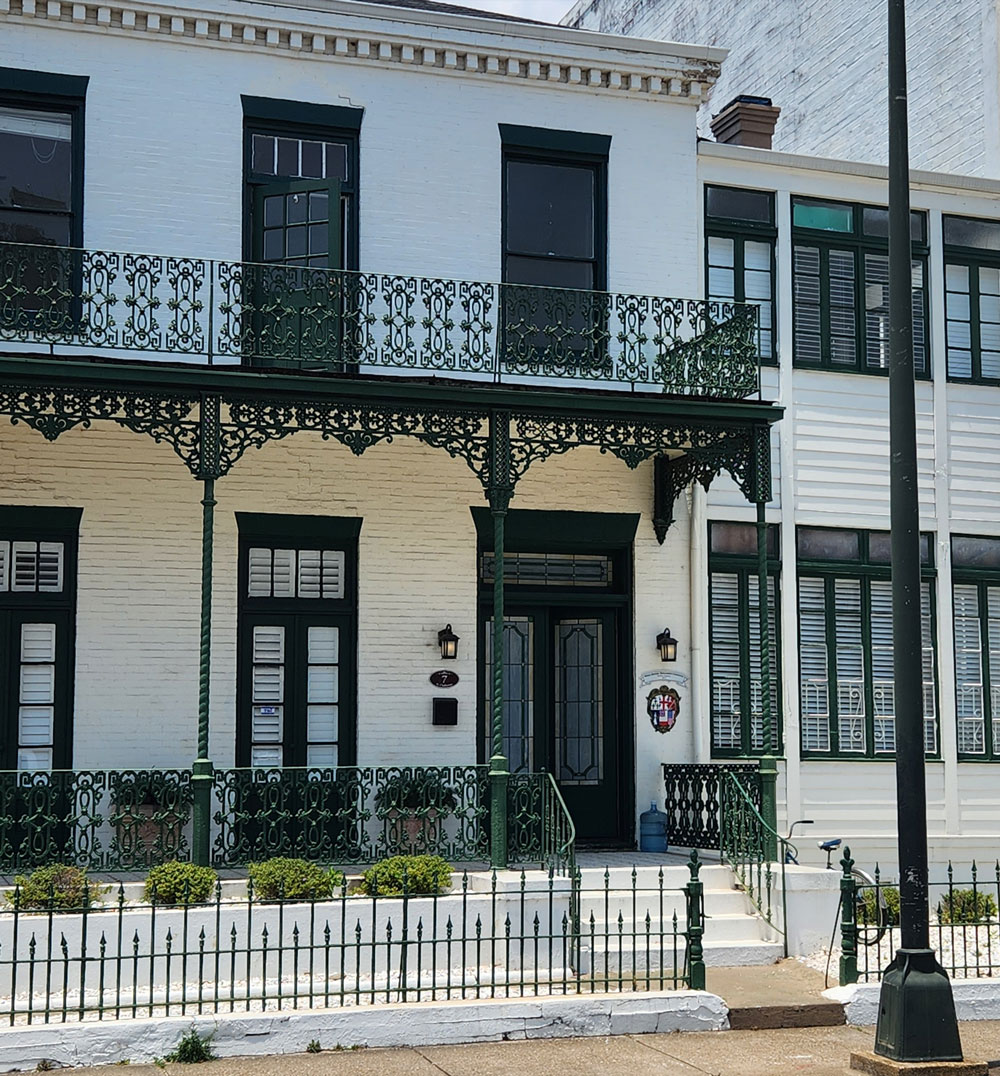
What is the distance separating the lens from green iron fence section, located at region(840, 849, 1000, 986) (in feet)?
38.8

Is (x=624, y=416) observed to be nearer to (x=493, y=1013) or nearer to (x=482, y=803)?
(x=482, y=803)

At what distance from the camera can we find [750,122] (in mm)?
18234

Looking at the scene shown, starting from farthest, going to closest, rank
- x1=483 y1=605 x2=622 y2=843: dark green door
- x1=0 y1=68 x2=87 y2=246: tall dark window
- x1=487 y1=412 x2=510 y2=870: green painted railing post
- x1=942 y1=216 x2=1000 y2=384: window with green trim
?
x1=942 y1=216 x2=1000 y2=384: window with green trim → x1=483 y1=605 x2=622 y2=843: dark green door → x1=0 y1=68 x2=87 y2=246: tall dark window → x1=487 y1=412 x2=510 y2=870: green painted railing post

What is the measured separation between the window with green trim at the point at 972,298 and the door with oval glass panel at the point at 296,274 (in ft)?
23.9

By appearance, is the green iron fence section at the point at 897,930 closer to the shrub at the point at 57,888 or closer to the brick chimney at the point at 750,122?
the shrub at the point at 57,888

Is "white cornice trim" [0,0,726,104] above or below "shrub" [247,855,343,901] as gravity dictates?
above

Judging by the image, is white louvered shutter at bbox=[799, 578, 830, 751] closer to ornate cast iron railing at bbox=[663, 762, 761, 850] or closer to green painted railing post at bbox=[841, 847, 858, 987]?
ornate cast iron railing at bbox=[663, 762, 761, 850]

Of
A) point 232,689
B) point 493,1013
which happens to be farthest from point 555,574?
point 493,1013

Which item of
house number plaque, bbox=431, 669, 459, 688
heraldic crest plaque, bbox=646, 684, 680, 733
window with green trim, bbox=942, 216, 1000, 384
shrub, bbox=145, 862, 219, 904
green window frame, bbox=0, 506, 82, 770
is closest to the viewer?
shrub, bbox=145, 862, 219, 904

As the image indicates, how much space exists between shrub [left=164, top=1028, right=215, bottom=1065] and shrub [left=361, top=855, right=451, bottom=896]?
9.01ft

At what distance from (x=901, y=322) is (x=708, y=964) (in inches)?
234

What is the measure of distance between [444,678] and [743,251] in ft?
19.3

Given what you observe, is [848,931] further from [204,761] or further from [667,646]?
[204,761]

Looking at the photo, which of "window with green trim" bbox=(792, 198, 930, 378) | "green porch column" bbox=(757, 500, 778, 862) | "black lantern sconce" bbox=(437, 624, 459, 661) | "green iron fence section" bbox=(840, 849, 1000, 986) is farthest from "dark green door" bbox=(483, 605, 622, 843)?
"window with green trim" bbox=(792, 198, 930, 378)
